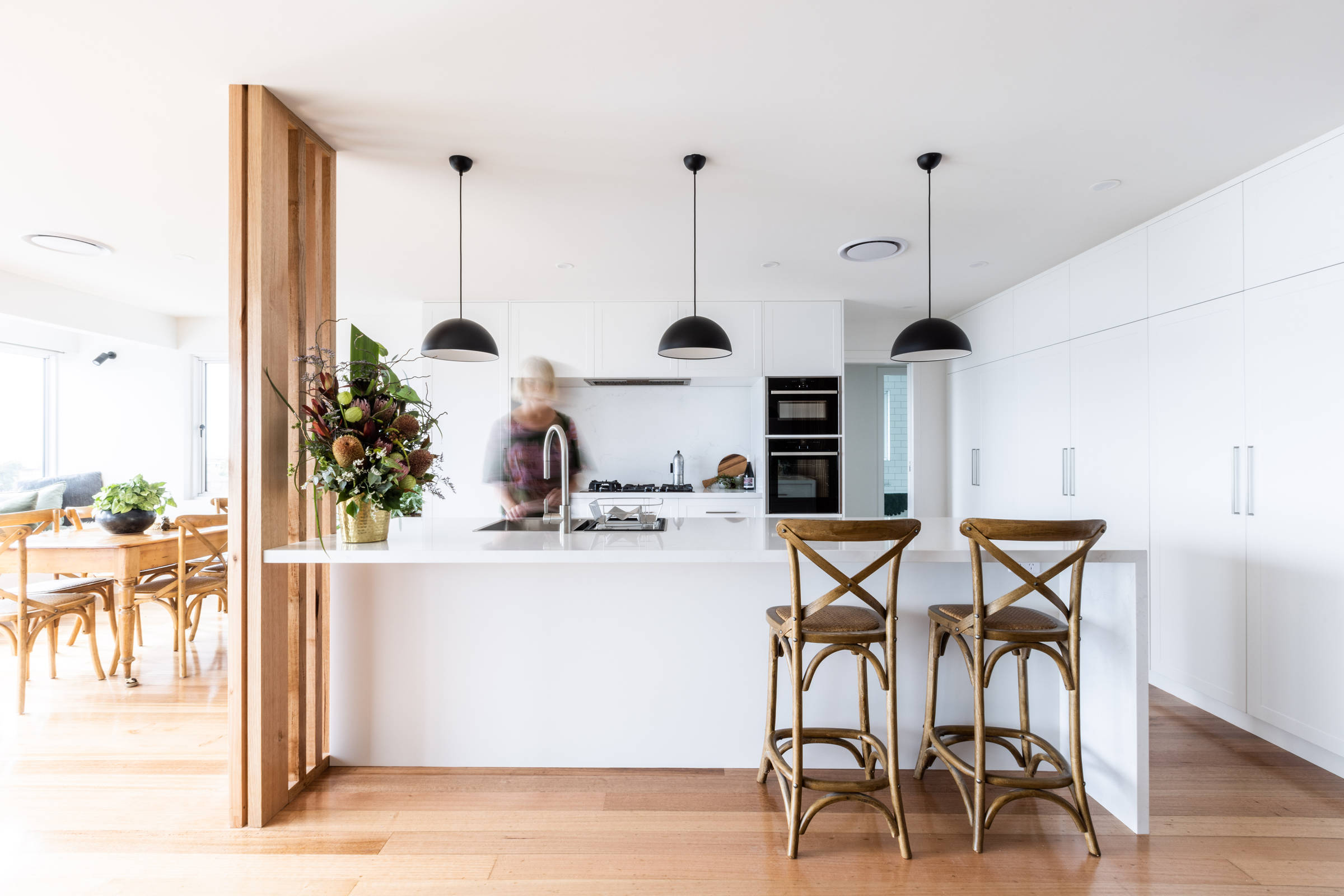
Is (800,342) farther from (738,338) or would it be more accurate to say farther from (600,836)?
(600,836)

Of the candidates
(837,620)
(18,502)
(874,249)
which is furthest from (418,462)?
(18,502)

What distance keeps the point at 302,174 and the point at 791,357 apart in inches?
141

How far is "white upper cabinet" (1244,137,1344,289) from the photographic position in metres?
2.47

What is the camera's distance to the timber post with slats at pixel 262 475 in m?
2.08

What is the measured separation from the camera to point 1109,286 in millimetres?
3666

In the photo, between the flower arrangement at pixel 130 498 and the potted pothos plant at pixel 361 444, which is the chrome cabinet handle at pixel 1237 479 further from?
the flower arrangement at pixel 130 498

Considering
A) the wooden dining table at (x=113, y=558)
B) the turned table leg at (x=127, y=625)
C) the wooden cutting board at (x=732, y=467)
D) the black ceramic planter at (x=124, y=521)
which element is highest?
the wooden cutting board at (x=732, y=467)

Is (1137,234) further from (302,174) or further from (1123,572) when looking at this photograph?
(302,174)

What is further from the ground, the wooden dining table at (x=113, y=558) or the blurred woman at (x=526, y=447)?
the blurred woman at (x=526, y=447)

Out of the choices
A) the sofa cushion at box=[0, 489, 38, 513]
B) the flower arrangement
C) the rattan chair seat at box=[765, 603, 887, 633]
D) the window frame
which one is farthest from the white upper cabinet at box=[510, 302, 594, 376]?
the sofa cushion at box=[0, 489, 38, 513]

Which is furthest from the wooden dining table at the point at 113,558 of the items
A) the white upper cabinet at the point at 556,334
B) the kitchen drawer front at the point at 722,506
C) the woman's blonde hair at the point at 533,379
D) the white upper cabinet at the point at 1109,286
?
the white upper cabinet at the point at 1109,286

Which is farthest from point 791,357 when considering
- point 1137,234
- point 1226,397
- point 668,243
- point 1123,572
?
point 1123,572

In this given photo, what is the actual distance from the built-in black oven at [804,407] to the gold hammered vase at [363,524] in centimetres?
341

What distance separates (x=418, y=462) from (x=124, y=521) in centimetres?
249
